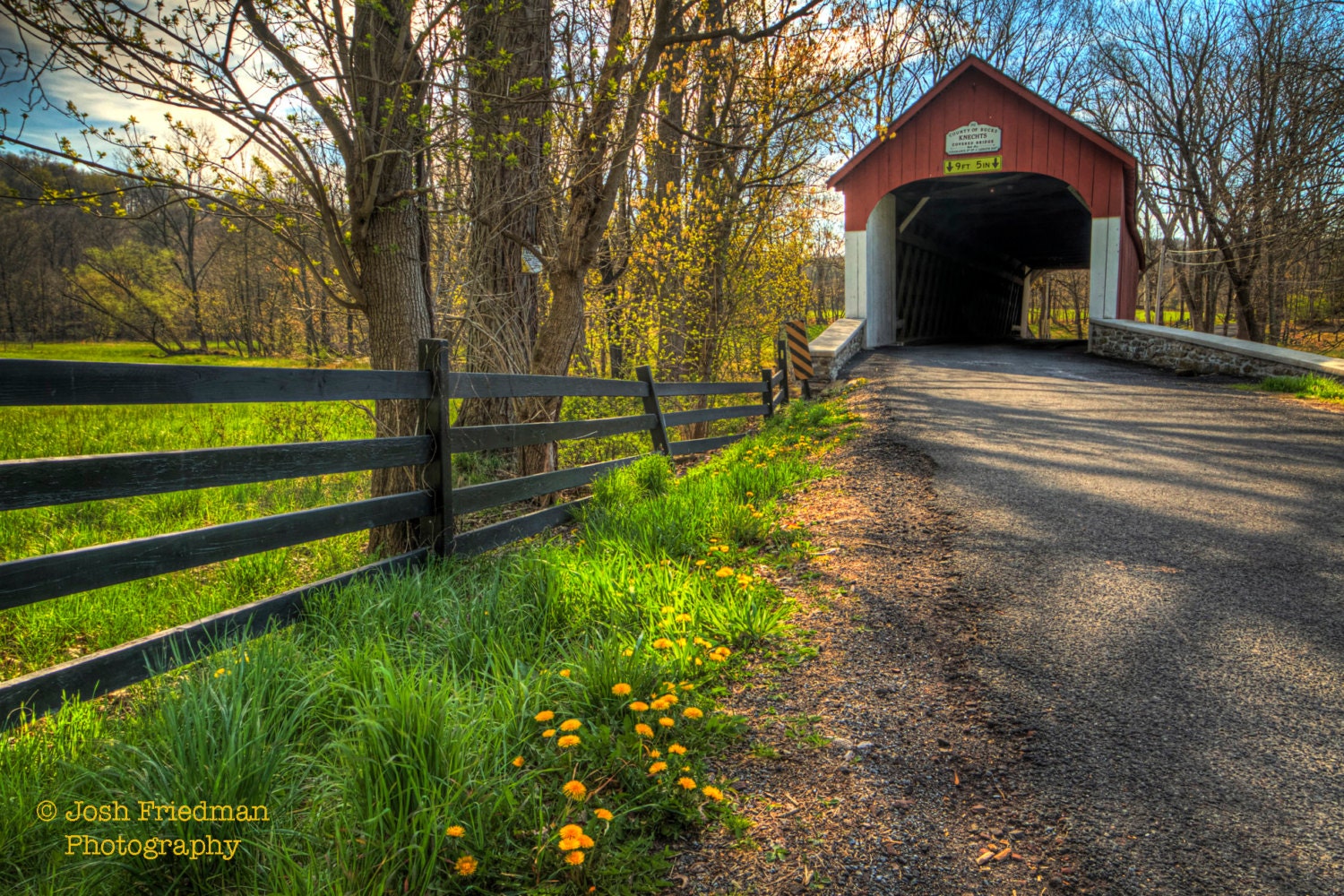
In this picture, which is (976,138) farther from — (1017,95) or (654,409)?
(654,409)

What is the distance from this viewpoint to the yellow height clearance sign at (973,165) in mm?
15195

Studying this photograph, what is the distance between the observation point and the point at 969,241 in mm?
24391

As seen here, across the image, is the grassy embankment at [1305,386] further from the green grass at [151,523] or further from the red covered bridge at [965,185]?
the green grass at [151,523]

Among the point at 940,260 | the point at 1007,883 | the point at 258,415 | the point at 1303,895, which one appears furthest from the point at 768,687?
the point at 940,260

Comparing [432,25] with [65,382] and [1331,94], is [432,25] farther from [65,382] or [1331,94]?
[1331,94]

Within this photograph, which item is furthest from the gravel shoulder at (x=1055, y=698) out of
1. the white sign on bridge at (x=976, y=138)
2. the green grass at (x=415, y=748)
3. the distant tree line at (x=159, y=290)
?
the white sign on bridge at (x=976, y=138)

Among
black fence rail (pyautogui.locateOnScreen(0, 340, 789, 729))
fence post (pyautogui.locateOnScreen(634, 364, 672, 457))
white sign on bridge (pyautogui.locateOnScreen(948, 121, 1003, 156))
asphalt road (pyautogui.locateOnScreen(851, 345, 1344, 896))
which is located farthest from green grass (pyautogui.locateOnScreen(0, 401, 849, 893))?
white sign on bridge (pyautogui.locateOnScreen(948, 121, 1003, 156))

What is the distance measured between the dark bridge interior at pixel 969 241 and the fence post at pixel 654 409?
39.9 ft

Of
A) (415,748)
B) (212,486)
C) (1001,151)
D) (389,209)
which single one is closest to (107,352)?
(389,209)

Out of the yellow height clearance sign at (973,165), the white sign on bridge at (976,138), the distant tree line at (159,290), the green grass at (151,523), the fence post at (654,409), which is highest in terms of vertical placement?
the white sign on bridge at (976,138)

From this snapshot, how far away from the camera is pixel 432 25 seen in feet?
13.9

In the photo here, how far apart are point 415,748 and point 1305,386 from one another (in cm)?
1089

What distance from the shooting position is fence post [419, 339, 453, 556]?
12.3 feet

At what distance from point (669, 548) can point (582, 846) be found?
2364 mm
